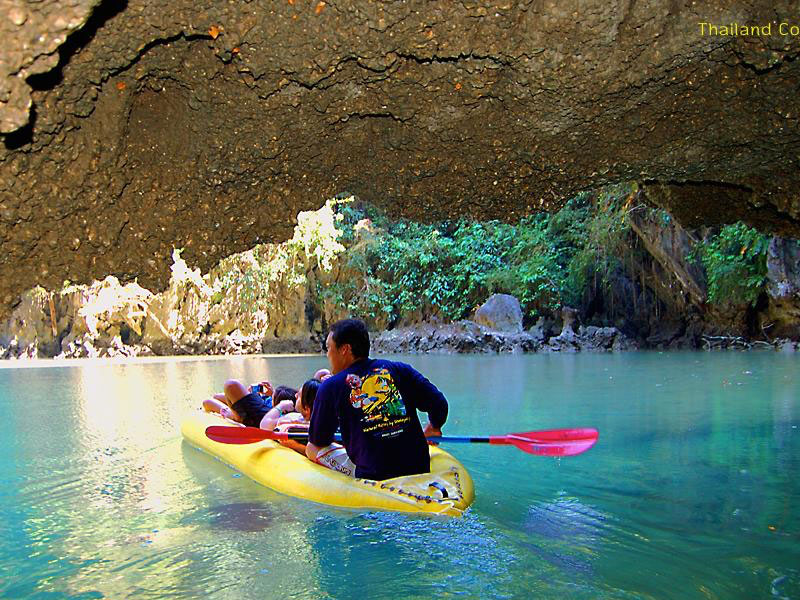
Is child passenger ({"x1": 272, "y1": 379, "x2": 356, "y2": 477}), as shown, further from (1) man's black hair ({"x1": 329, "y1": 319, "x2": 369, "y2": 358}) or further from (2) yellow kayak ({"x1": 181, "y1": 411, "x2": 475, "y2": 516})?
(1) man's black hair ({"x1": 329, "y1": 319, "x2": 369, "y2": 358})

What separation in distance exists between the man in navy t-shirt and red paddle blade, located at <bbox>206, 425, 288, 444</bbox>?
1.22m

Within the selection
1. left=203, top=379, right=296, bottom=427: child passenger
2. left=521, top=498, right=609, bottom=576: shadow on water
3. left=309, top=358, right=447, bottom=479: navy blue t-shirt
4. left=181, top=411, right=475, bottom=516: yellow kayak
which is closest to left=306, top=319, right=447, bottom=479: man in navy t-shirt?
left=309, top=358, right=447, bottom=479: navy blue t-shirt

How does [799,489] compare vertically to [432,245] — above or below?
below

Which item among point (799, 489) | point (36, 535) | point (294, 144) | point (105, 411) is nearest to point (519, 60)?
point (294, 144)

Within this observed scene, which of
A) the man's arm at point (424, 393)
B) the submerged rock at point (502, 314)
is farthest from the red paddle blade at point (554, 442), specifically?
the submerged rock at point (502, 314)

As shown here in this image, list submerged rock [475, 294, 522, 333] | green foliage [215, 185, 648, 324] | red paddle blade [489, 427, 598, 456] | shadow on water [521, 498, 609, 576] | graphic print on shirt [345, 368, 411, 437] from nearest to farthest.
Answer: shadow on water [521, 498, 609, 576] < graphic print on shirt [345, 368, 411, 437] < red paddle blade [489, 427, 598, 456] < submerged rock [475, 294, 522, 333] < green foliage [215, 185, 648, 324]

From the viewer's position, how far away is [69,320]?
26.5 meters

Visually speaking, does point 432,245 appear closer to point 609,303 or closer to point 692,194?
point 609,303

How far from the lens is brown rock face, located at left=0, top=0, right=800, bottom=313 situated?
235cm

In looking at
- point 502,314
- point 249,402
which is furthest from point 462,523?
point 502,314

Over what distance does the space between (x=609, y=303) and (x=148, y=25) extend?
64.9 ft

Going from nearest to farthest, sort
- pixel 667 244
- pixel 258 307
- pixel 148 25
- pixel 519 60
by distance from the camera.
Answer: pixel 148 25, pixel 519 60, pixel 667 244, pixel 258 307

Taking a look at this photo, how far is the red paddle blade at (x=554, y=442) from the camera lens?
14.7 feet

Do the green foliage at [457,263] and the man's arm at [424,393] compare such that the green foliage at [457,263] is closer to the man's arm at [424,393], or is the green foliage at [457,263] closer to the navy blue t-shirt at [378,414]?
the man's arm at [424,393]
